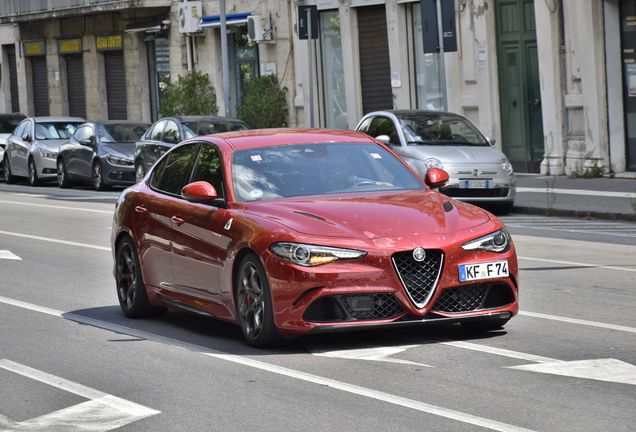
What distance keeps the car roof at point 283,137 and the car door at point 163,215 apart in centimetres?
40

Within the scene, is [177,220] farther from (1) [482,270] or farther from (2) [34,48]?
(2) [34,48]

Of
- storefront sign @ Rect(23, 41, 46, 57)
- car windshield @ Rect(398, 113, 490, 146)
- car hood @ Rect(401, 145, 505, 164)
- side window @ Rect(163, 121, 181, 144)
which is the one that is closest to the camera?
car hood @ Rect(401, 145, 505, 164)

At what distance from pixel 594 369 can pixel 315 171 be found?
283 centimetres

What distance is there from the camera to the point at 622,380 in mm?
8336

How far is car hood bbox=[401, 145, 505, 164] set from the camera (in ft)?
73.0

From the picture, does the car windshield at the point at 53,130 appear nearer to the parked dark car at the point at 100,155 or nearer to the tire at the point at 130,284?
the parked dark car at the point at 100,155

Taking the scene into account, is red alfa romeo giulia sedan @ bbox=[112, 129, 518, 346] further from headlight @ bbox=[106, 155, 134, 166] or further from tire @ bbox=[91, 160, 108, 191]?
tire @ bbox=[91, 160, 108, 191]

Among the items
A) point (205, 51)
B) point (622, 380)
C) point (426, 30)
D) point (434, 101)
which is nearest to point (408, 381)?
point (622, 380)

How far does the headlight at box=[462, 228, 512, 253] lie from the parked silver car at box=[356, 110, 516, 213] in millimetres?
11720

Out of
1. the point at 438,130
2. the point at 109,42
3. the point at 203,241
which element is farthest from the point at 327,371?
the point at 109,42

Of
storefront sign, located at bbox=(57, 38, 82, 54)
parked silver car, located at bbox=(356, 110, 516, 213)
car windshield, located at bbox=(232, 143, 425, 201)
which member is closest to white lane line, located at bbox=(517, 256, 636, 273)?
car windshield, located at bbox=(232, 143, 425, 201)

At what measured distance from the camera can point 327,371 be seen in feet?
29.5

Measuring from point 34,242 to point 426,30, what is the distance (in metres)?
7.77

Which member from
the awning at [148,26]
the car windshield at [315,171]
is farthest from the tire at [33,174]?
the car windshield at [315,171]
